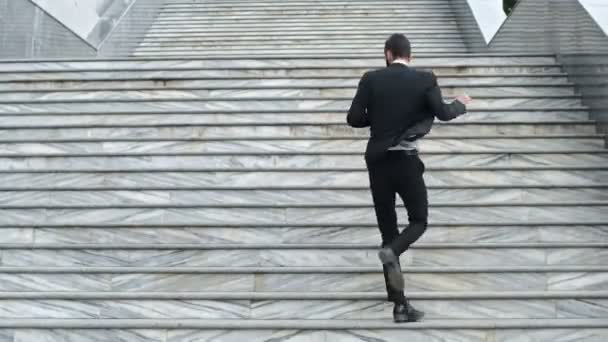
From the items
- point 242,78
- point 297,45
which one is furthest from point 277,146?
point 297,45

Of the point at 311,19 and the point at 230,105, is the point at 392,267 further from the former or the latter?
the point at 311,19

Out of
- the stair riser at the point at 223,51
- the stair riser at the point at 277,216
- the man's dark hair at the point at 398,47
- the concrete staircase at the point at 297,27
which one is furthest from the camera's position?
the concrete staircase at the point at 297,27

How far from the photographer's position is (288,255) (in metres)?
5.16

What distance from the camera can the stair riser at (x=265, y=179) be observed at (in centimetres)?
591

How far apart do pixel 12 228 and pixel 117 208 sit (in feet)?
2.38

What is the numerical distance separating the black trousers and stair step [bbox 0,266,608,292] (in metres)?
0.76

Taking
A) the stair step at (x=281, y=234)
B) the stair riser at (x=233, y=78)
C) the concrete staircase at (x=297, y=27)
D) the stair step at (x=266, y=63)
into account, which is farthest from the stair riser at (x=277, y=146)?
the concrete staircase at (x=297, y=27)

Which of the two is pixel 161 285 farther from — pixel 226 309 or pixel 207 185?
pixel 207 185

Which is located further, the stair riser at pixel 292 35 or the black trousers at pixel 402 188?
the stair riser at pixel 292 35

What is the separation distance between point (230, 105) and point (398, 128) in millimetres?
3441

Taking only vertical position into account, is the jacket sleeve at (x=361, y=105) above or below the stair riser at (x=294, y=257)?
above

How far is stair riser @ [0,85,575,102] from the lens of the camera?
7.29 meters

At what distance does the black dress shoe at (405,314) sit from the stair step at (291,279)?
0.49 m

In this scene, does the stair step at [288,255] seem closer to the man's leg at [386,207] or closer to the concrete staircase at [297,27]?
the man's leg at [386,207]
